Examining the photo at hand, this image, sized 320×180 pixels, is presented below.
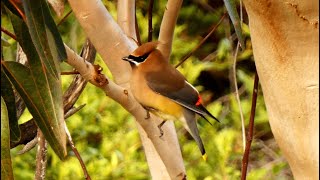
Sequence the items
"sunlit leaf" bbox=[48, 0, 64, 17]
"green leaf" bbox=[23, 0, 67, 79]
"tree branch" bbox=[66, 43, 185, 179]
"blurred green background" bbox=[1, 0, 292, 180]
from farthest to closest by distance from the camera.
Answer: "blurred green background" bbox=[1, 0, 292, 180], "sunlit leaf" bbox=[48, 0, 64, 17], "tree branch" bbox=[66, 43, 185, 179], "green leaf" bbox=[23, 0, 67, 79]

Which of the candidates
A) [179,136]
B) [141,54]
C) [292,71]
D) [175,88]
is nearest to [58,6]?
[141,54]

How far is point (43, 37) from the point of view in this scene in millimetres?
1052

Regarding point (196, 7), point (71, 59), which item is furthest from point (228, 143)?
point (71, 59)

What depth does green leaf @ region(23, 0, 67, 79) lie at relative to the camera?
104 cm

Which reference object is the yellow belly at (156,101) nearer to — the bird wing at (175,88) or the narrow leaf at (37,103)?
the bird wing at (175,88)

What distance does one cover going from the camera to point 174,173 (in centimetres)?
127

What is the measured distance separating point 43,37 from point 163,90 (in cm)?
52

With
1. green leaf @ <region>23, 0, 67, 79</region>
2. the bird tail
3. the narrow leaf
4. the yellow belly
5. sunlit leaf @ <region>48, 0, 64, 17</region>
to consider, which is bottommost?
the bird tail

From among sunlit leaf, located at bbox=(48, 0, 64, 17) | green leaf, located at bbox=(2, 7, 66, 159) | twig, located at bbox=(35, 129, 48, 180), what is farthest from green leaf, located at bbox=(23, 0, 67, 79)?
twig, located at bbox=(35, 129, 48, 180)

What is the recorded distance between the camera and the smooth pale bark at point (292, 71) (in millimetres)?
1071

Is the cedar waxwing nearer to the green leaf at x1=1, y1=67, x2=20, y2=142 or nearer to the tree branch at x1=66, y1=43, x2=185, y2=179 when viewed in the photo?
the tree branch at x1=66, y1=43, x2=185, y2=179

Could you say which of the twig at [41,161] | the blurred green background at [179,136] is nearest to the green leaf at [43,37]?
the twig at [41,161]

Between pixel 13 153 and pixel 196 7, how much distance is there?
1433mm

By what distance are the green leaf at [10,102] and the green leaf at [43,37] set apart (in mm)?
76
